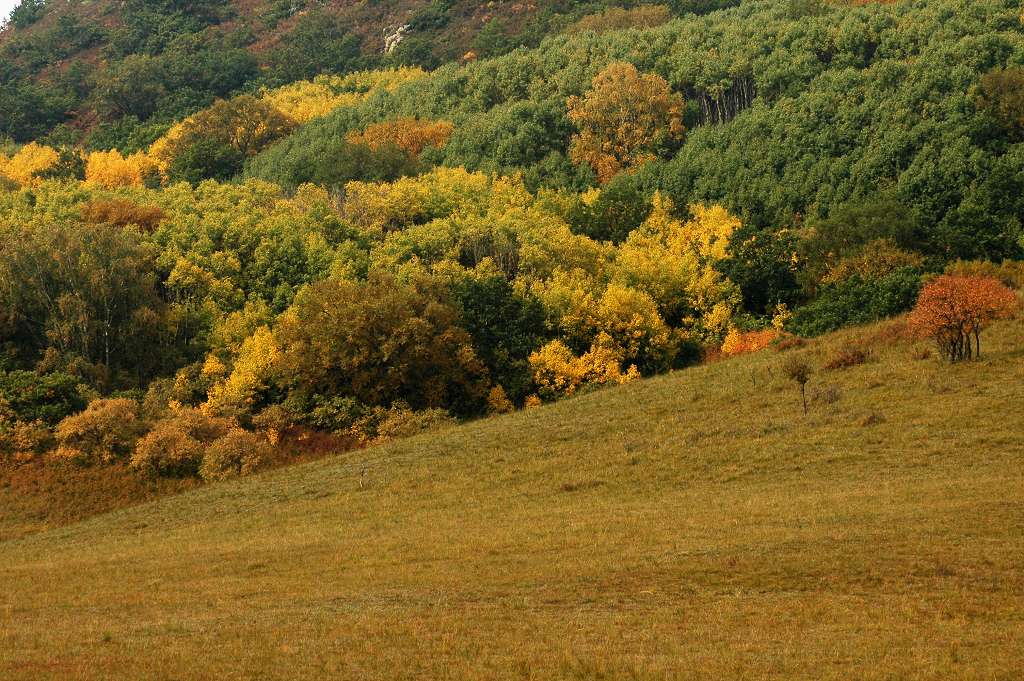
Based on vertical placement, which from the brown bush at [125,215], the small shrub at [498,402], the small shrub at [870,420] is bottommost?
the small shrub at [498,402]

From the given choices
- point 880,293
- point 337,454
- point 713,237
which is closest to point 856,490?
point 337,454

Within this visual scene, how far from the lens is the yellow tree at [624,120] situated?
123 metres

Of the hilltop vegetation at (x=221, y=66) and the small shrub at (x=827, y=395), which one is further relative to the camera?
the hilltop vegetation at (x=221, y=66)

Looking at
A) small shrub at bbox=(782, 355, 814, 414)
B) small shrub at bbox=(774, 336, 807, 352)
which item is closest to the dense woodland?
small shrub at bbox=(782, 355, 814, 414)

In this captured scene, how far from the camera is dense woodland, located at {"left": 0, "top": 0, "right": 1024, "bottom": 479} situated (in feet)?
245

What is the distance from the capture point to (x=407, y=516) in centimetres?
4738

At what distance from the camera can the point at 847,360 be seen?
60.8 m

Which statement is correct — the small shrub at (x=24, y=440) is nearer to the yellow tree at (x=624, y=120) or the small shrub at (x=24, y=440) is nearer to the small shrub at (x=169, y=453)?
the small shrub at (x=169, y=453)

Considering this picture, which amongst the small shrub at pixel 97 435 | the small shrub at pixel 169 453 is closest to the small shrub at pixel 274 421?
the small shrub at pixel 169 453

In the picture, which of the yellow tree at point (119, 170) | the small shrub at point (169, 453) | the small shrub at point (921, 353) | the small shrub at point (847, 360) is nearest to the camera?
the small shrub at point (921, 353)

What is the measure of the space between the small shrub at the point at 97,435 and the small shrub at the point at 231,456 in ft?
16.4

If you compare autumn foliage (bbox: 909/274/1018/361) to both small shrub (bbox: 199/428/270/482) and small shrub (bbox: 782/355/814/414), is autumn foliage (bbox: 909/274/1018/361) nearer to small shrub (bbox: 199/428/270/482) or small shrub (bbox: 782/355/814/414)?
small shrub (bbox: 782/355/814/414)

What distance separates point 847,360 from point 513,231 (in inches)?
1553

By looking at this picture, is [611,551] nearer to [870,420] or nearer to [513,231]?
[870,420]
